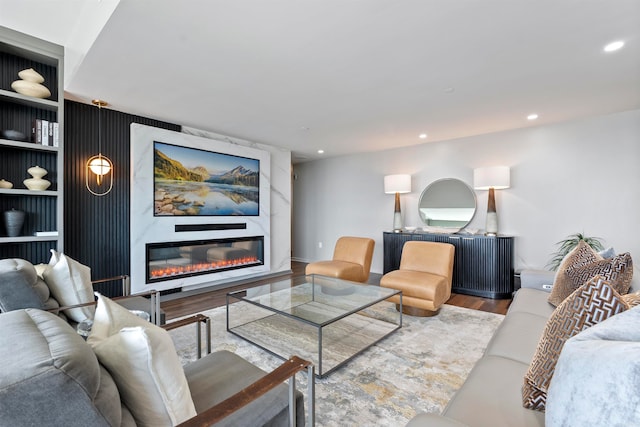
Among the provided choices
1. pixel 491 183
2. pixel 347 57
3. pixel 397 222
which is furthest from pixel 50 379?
pixel 397 222

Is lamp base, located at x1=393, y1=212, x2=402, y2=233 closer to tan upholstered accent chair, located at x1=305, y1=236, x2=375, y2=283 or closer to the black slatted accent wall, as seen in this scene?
tan upholstered accent chair, located at x1=305, y1=236, x2=375, y2=283

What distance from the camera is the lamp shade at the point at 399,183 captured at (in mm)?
5062

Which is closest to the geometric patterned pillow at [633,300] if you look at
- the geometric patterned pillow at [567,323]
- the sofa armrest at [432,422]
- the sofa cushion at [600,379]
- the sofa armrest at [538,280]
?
the geometric patterned pillow at [567,323]

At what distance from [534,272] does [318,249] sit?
176 inches

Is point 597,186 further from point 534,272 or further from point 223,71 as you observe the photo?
point 223,71

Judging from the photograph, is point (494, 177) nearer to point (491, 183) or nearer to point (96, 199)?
point (491, 183)

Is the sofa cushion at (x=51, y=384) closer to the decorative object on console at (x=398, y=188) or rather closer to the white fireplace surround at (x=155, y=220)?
the white fireplace surround at (x=155, y=220)

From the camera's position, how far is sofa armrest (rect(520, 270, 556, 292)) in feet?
8.76

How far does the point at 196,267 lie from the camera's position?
433cm

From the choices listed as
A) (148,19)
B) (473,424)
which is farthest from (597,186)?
(148,19)

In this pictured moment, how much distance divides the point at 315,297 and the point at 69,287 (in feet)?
6.48

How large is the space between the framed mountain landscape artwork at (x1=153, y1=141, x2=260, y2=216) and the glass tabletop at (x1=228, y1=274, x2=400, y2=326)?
1884 mm

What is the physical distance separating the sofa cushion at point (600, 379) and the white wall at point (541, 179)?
4136mm

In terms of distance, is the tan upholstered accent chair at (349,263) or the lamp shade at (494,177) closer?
the tan upholstered accent chair at (349,263)
